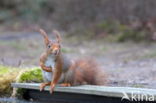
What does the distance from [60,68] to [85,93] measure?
0.38 metres

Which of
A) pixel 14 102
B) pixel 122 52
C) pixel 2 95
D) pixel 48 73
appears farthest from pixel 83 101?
pixel 122 52

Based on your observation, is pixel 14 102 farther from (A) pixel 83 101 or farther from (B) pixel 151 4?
(B) pixel 151 4

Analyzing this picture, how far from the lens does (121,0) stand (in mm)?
16234

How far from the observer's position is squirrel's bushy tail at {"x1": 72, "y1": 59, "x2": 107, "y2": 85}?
577 centimetres

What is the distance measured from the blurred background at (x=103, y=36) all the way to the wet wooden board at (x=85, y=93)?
3050mm

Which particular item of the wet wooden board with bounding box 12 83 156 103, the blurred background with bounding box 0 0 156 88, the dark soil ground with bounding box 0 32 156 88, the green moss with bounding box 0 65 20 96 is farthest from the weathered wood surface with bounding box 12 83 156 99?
the blurred background with bounding box 0 0 156 88

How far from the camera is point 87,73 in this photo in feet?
19.6

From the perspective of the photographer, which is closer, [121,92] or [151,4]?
[121,92]

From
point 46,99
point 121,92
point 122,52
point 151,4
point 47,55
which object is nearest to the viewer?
point 121,92

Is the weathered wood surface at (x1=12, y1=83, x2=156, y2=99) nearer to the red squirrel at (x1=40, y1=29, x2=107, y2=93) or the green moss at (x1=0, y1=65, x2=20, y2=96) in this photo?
the red squirrel at (x1=40, y1=29, x2=107, y2=93)

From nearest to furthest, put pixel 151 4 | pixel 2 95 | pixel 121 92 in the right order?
pixel 121 92 → pixel 2 95 → pixel 151 4

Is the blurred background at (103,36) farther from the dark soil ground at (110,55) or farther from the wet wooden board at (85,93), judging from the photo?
the wet wooden board at (85,93)

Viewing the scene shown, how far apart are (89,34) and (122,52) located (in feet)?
11.2

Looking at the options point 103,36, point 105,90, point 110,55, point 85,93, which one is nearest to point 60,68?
point 85,93
